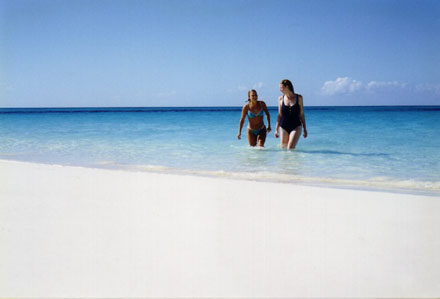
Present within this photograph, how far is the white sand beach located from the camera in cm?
190

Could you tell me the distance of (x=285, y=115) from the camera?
7.55m

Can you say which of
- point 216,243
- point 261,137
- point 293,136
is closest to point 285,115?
point 293,136

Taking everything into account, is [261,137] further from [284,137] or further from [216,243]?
[216,243]

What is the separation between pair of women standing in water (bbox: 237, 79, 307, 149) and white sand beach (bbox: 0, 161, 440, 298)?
381 cm

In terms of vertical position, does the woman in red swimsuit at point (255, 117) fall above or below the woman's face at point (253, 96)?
below

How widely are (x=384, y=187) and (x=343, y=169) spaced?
47.7 inches

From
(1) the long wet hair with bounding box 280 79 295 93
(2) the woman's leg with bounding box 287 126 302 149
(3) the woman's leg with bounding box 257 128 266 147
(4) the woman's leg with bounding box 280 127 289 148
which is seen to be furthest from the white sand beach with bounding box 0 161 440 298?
(3) the woman's leg with bounding box 257 128 266 147

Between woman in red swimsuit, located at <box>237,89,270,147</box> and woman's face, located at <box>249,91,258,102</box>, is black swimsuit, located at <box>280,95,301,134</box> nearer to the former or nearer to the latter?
woman in red swimsuit, located at <box>237,89,270,147</box>

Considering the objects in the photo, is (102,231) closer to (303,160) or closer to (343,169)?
(343,169)

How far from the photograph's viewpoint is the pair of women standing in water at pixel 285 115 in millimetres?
7418

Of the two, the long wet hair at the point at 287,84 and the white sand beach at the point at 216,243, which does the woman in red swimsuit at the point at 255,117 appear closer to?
the long wet hair at the point at 287,84

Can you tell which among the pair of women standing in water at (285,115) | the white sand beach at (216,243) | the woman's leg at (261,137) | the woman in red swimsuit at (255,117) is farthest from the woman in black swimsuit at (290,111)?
the white sand beach at (216,243)

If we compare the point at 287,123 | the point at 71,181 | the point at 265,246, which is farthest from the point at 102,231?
the point at 287,123

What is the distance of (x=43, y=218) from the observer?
9.48ft
